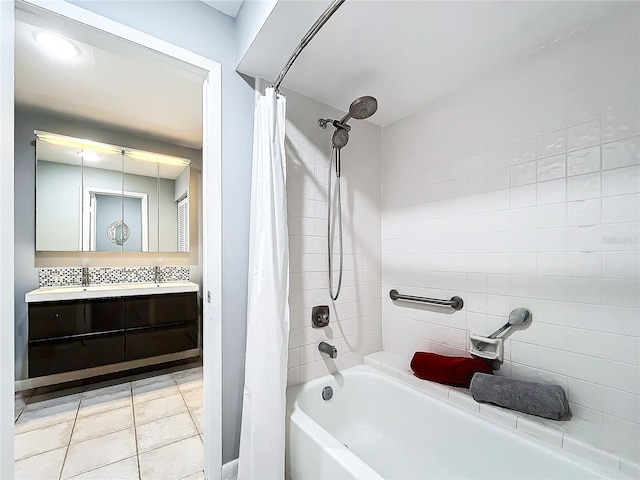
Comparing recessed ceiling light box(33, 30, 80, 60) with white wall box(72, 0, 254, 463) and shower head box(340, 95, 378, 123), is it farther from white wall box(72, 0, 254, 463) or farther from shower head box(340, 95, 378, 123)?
shower head box(340, 95, 378, 123)

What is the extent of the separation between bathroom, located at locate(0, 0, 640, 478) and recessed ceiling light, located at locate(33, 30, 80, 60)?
2.76 feet

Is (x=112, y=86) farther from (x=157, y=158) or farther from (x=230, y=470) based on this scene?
(x=230, y=470)

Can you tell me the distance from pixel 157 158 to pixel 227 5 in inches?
83.6

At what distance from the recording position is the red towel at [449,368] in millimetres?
1453

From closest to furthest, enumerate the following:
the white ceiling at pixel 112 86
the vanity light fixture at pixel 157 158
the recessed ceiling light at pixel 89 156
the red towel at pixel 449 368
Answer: the red towel at pixel 449 368, the white ceiling at pixel 112 86, the recessed ceiling light at pixel 89 156, the vanity light fixture at pixel 157 158

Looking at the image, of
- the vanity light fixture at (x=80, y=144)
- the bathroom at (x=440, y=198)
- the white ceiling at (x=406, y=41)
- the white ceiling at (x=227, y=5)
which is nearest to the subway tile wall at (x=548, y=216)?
the bathroom at (x=440, y=198)

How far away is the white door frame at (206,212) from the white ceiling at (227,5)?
0.86 ft

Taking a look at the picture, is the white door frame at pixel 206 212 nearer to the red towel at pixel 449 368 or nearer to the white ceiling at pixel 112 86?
the white ceiling at pixel 112 86

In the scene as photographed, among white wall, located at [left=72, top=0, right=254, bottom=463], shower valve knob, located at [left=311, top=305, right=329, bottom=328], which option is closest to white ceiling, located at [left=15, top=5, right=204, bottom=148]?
white wall, located at [left=72, top=0, right=254, bottom=463]

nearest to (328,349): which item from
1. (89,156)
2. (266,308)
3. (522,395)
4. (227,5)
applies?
(266,308)

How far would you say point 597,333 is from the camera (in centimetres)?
118

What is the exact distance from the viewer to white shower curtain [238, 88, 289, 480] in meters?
1.25

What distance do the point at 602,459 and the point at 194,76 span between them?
2.28 metres

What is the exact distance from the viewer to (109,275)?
2.83 metres
